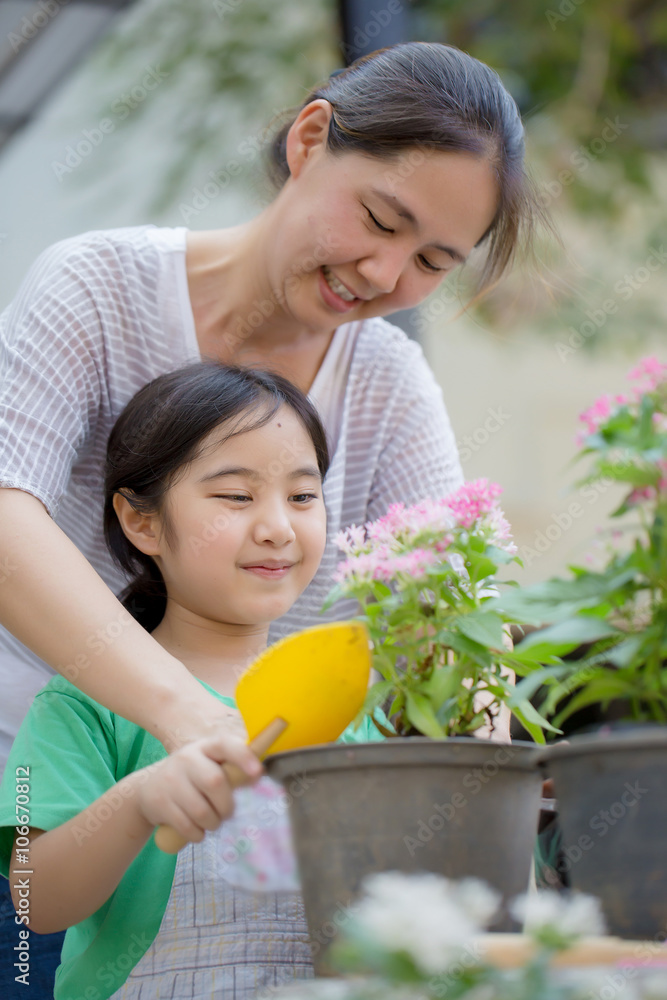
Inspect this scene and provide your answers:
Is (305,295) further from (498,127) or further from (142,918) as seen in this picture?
(142,918)

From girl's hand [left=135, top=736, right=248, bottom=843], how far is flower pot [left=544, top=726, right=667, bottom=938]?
28 cm

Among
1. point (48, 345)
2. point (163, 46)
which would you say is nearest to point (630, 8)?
point (163, 46)

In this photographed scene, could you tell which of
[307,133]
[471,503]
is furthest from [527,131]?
[471,503]

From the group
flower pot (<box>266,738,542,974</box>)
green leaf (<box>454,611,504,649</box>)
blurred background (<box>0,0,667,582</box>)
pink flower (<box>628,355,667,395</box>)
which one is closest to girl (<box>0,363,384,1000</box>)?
flower pot (<box>266,738,542,974</box>)

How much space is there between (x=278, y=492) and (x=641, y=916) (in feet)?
2.57

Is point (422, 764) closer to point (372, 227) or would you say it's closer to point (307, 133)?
point (372, 227)

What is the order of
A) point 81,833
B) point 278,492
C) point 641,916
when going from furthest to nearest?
point 278,492, point 81,833, point 641,916

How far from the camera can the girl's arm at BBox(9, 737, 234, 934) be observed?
92cm

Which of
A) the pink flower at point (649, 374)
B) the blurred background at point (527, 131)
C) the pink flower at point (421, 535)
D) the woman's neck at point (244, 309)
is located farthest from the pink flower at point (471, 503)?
the blurred background at point (527, 131)

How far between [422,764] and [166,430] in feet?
2.61

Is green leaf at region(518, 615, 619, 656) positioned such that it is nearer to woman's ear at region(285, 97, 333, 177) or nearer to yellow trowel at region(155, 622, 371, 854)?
yellow trowel at region(155, 622, 371, 854)

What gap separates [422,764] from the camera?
793 millimetres

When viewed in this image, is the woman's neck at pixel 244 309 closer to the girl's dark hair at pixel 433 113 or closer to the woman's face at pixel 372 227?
the woman's face at pixel 372 227

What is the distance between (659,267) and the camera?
4.24m
